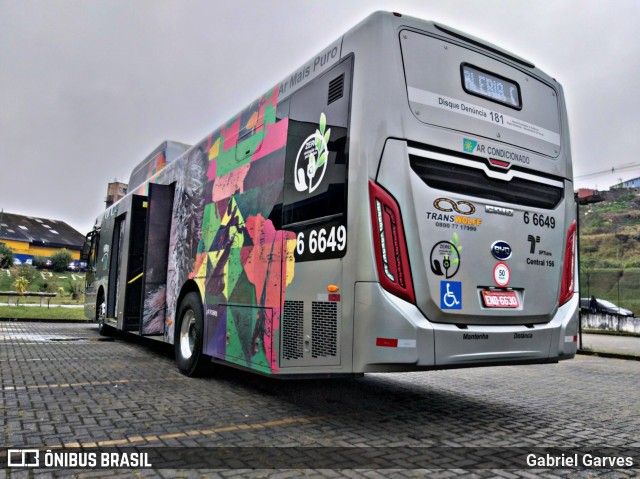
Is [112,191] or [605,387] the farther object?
[112,191]

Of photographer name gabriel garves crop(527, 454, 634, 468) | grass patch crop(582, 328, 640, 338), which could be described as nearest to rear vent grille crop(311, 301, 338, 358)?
photographer name gabriel garves crop(527, 454, 634, 468)

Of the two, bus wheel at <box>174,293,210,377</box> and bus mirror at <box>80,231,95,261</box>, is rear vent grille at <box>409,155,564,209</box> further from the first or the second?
bus mirror at <box>80,231,95,261</box>

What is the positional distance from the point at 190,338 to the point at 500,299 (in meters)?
4.56

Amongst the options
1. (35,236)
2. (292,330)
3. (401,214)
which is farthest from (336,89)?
(35,236)

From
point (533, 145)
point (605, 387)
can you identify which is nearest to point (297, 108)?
point (533, 145)

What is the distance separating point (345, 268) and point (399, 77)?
1.75 m

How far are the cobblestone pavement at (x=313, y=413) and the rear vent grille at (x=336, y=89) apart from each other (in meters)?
3.09

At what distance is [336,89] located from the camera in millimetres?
4871

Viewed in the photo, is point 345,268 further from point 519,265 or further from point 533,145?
point 533,145

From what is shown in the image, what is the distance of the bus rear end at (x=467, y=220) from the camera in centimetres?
428

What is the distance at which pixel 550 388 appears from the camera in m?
7.66

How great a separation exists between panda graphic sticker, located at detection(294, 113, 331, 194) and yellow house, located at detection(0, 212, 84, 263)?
261ft

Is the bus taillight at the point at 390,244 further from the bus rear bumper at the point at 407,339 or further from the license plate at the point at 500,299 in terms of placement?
the license plate at the point at 500,299

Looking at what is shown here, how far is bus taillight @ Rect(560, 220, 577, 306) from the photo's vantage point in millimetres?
5414
